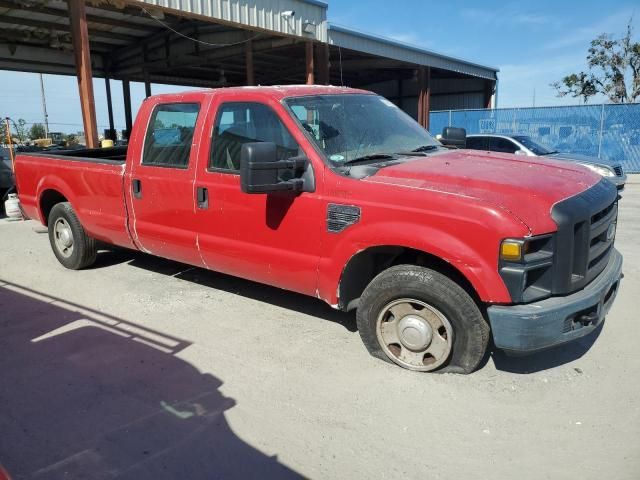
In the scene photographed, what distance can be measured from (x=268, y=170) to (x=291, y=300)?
1904mm

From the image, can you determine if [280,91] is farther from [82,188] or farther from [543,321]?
[82,188]

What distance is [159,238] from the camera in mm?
4848

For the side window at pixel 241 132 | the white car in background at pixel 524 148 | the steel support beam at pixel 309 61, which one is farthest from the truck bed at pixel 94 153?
the steel support beam at pixel 309 61

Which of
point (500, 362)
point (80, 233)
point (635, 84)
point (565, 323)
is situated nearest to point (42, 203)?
point (80, 233)

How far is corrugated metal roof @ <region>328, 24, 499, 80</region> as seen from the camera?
53.6 feet

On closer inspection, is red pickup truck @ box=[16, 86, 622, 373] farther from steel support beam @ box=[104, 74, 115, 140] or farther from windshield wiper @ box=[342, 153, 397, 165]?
steel support beam @ box=[104, 74, 115, 140]

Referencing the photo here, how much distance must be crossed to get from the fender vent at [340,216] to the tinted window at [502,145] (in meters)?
9.37

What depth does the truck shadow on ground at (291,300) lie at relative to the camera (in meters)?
3.68

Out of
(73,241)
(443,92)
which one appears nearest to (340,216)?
(73,241)

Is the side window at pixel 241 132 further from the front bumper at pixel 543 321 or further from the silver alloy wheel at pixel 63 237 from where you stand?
the silver alloy wheel at pixel 63 237

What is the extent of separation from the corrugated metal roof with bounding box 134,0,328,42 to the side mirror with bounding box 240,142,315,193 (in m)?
8.23

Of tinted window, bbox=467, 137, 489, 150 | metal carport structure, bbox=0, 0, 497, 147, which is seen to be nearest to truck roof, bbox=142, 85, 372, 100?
metal carport structure, bbox=0, 0, 497, 147

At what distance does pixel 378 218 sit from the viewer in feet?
11.1

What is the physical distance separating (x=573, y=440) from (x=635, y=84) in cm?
3043
